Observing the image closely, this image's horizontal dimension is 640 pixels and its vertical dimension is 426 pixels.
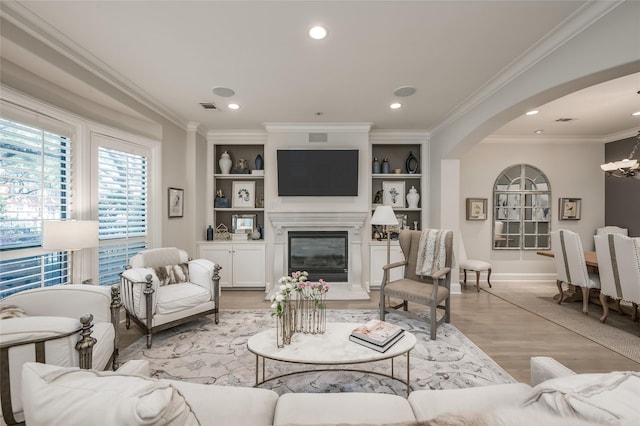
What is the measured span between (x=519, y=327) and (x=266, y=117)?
14.0 ft

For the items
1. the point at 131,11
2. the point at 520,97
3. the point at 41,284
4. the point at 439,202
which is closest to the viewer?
the point at 131,11

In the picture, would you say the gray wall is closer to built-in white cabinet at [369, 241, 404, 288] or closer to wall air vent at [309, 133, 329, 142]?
built-in white cabinet at [369, 241, 404, 288]

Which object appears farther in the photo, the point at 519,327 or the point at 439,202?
the point at 439,202

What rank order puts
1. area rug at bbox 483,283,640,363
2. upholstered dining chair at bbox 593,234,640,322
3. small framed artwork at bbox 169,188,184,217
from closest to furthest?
area rug at bbox 483,283,640,363 < upholstered dining chair at bbox 593,234,640,322 < small framed artwork at bbox 169,188,184,217

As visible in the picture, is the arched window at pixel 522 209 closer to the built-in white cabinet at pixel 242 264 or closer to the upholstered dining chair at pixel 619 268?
the upholstered dining chair at pixel 619 268

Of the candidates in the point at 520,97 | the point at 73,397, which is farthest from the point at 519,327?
the point at 73,397

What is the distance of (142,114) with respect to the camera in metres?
3.43

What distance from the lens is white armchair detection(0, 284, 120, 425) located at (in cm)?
139

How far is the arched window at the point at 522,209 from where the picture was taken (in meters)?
5.32

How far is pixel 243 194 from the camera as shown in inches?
199

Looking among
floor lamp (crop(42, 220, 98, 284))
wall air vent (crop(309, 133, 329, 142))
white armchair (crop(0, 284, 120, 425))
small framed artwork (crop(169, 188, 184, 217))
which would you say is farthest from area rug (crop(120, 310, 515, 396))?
wall air vent (crop(309, 133, 329, 142))

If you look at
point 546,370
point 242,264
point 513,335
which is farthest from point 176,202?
point 513,335

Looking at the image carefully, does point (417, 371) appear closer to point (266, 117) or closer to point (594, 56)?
point (594, 56)

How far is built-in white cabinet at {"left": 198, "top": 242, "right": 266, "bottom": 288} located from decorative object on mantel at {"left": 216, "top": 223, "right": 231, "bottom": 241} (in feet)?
1.00
